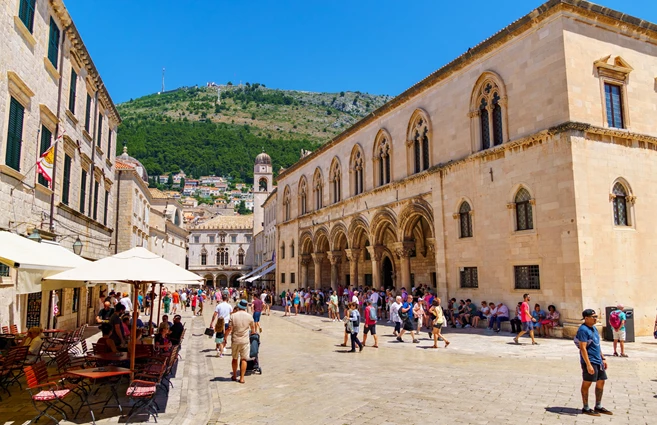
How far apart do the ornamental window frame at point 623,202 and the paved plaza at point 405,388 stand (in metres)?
4.25

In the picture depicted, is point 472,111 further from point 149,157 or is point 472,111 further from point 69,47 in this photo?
point 149,157

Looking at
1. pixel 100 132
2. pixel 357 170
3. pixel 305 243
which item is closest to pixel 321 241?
pixel 305 243

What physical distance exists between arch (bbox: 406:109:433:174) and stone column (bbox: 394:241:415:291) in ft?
12.5

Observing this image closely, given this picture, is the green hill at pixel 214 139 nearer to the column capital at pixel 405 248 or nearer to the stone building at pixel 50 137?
the column capital at pixel 405 248

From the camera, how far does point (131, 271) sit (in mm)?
8195

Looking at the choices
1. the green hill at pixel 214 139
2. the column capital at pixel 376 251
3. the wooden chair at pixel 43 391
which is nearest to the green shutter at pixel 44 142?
the wooden chair at pixel 43 391

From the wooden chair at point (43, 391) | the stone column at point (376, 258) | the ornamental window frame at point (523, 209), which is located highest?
→ the ornamental window frame at point (523, 209)

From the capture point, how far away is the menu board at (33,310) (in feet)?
48.6

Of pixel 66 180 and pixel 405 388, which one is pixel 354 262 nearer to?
pixel 66 180

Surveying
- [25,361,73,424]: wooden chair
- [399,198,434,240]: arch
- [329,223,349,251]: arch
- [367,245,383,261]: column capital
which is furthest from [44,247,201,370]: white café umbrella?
[329,223,349,251]: arch

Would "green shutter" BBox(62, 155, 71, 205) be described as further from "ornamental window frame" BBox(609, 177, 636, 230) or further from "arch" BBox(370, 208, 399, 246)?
"ornamental window frame" BBox(609, 177, 636, 230)

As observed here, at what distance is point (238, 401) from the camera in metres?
8.67

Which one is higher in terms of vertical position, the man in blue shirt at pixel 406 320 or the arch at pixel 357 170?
the arch at pixel 357 170

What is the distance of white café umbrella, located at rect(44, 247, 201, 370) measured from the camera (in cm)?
805
